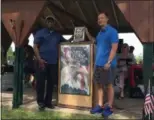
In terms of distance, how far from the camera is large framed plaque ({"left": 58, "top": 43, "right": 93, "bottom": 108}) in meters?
7.48

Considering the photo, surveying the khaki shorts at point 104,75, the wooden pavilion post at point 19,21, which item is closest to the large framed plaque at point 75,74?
the wooden pavilion post at point 19,21

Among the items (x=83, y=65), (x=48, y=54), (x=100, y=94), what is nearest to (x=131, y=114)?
(x=100, y=94)

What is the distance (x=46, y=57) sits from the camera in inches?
297

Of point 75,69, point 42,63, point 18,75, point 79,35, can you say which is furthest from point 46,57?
point 18,75

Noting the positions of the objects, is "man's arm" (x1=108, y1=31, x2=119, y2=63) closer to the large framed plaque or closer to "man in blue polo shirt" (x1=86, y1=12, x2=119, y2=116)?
"man in blue polo shirt" (x1=86, y1=12, x2=119, y2=116)

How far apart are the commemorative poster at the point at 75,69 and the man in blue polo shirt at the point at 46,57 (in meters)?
0.23

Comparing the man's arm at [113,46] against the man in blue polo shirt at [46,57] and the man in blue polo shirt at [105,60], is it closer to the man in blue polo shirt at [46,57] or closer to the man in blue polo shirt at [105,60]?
the man in blue polo shirt at [105,60]

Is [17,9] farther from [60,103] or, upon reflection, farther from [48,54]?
[60,103]

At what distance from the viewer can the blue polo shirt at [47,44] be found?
7508 millimetres

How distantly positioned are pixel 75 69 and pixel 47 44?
0.78 meters

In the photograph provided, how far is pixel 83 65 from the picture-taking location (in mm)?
7559

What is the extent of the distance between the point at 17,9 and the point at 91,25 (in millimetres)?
5457

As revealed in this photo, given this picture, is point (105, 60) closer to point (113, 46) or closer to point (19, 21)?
point (113, 46)

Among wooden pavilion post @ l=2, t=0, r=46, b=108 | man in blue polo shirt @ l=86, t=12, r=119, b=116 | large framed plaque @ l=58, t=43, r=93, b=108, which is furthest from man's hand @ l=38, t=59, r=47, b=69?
man in blue polo shirt @ l=86, t=12, r=119, b=116
